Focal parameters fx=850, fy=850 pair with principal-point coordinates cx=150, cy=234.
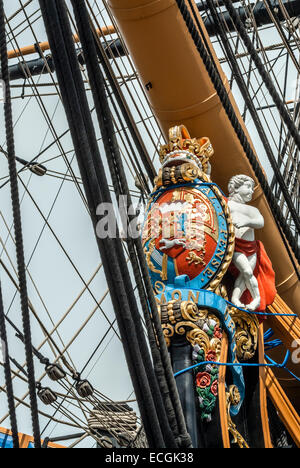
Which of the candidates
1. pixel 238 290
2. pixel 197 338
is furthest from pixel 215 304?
pixel 238 290

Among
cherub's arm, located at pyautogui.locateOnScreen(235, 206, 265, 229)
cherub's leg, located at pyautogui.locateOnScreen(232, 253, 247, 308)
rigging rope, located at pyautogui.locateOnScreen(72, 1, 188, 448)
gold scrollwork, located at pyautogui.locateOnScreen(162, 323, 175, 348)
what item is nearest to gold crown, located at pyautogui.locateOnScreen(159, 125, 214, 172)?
cherub's arm, located at pyautogui.locateOnScreen(235, 206, 265, 229)

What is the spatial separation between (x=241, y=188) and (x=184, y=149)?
0.99 feet

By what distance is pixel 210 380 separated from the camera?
3.04 meters

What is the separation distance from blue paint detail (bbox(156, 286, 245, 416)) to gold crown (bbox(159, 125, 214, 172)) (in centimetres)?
58

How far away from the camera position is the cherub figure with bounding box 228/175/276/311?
3.43m

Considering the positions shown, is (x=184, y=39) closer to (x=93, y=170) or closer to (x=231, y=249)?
(x=231, y=249)

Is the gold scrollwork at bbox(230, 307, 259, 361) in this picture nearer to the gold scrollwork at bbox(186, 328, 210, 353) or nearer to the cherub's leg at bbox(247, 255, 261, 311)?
the cherub's leg at bbox(247, 255, 261, 311)

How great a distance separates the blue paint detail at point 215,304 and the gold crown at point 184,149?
58 cm

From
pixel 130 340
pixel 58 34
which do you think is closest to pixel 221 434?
pixel 130 340

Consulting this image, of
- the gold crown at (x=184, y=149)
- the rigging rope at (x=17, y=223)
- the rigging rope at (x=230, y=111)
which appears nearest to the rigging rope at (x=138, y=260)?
the rigging rope at (x=17, y=223)

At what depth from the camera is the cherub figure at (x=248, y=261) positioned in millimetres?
3426

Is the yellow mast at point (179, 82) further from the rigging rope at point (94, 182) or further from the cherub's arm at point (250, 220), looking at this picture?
the rigging rope at point (94, 182)

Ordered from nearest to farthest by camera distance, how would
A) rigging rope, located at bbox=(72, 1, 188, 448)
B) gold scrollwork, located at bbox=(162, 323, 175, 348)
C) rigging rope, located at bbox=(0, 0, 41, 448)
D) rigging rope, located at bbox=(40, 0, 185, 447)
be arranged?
rigging rope, located at bbox=(0, 0, 41, 448), rigging rope, located at bbox=(40, 0, 185, 447), rigging rope, located at bbox=(72, 1, 188, 448), gold scrollwork, located at bbox=(162, 323, 175, 348)

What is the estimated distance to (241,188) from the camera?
3641mm
